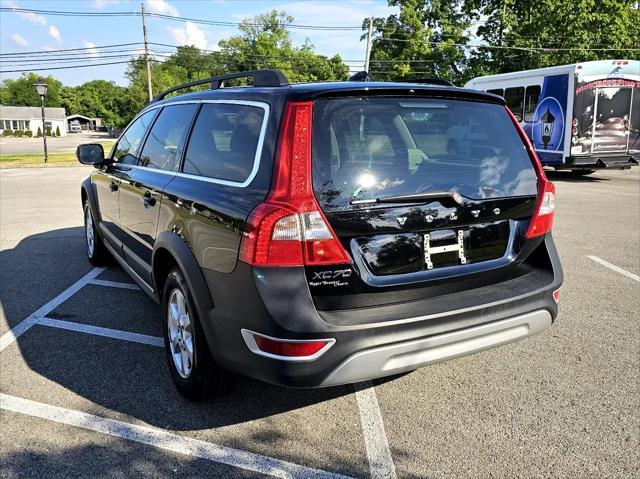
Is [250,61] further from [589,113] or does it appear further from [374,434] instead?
[374,434]

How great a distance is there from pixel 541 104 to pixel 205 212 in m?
14.5

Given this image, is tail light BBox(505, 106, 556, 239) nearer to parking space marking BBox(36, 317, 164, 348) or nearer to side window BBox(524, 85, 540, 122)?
parking space marking BBox(36, 317, 164, 348)

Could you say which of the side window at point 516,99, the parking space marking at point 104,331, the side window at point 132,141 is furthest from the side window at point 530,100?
the parking space marking at point 104,331

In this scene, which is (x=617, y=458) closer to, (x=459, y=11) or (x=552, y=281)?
(x=552, y=281)

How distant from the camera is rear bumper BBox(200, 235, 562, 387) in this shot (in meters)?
→ 2.35

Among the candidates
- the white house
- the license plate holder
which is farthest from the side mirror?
the white house

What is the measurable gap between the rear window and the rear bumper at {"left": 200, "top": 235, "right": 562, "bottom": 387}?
0.50m

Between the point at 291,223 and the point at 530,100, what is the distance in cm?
1505

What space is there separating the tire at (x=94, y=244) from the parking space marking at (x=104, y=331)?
4.82 ft

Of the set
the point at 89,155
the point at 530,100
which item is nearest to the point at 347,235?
the point at 89,155

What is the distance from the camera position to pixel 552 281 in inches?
120

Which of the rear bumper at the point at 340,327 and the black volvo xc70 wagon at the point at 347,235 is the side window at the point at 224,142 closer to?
the black volvo xc70 wagon at the point at 347,235

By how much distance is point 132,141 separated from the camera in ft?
15.2

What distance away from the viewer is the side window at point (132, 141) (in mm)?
4379
